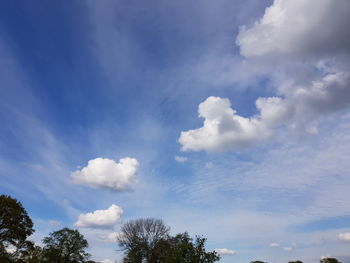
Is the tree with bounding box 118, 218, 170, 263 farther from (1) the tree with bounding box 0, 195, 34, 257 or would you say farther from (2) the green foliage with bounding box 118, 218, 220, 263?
(1) the tree with bounding box 0, 195, 34, 257

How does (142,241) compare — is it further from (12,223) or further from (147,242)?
(12,223)

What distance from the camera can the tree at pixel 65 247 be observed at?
77.4 meters

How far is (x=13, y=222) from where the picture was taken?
38188mm

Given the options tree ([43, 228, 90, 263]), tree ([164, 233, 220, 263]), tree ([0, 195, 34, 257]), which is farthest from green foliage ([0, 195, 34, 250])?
tree ([43, 228, 90, 263])

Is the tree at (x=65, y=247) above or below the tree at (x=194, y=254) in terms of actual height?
above

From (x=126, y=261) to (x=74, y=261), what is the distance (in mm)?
15141

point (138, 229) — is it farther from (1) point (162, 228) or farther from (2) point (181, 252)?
(2) point (181, 252)

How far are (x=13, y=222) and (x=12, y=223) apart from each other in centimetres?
16

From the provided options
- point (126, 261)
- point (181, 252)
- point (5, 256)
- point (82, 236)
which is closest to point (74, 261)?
point (82, 236)

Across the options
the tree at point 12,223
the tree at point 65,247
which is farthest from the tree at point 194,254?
the tree at point 65,247

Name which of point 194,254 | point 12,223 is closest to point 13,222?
point 12,223

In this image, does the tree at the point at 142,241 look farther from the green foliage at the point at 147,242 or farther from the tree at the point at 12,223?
the tree at the point at 12,223

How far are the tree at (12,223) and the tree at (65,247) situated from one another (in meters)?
42.6

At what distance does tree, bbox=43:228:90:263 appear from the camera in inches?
3049
